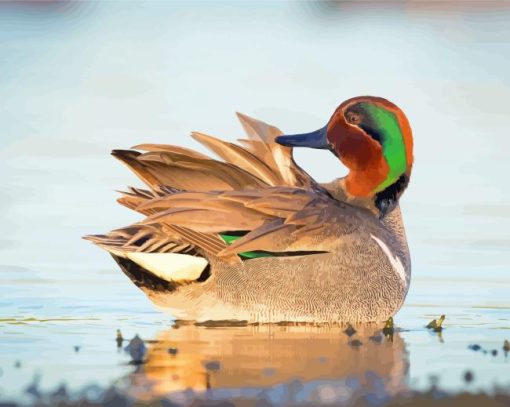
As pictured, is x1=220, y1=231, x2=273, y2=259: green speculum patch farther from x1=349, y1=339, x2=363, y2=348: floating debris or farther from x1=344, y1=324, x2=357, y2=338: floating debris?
x1=349, y1=339, x2=363, y2=348: floating debris

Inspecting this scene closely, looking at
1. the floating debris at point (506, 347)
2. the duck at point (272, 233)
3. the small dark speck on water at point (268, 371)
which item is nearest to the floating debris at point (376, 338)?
the duck at point (272, 233)

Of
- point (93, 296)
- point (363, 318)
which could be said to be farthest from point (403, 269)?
point (93, 296)

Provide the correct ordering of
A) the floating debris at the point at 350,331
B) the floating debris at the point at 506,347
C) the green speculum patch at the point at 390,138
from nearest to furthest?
the floating debris at the point at 506,347, the floating debris at the point at 350,331, the green speculum patch at the point at 390,138

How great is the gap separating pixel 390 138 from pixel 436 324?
1.21 m

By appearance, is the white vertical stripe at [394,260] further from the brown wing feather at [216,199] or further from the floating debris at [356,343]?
the floating debris at [356,343]

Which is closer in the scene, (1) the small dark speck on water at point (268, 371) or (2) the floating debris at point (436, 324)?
(1) the small dark speck on water at point (268, 371)

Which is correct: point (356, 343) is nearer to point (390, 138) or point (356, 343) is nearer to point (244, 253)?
point (244, 253)

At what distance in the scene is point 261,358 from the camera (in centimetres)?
580

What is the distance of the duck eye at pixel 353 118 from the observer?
751 centimetres

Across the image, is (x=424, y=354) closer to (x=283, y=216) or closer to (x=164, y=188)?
(x=283, y=216)

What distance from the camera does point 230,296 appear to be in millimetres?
7074

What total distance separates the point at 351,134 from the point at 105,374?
2.75 meters

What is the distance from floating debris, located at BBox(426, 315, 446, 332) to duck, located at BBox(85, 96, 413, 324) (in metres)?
0.27

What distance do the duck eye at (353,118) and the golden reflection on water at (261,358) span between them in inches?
52.1
